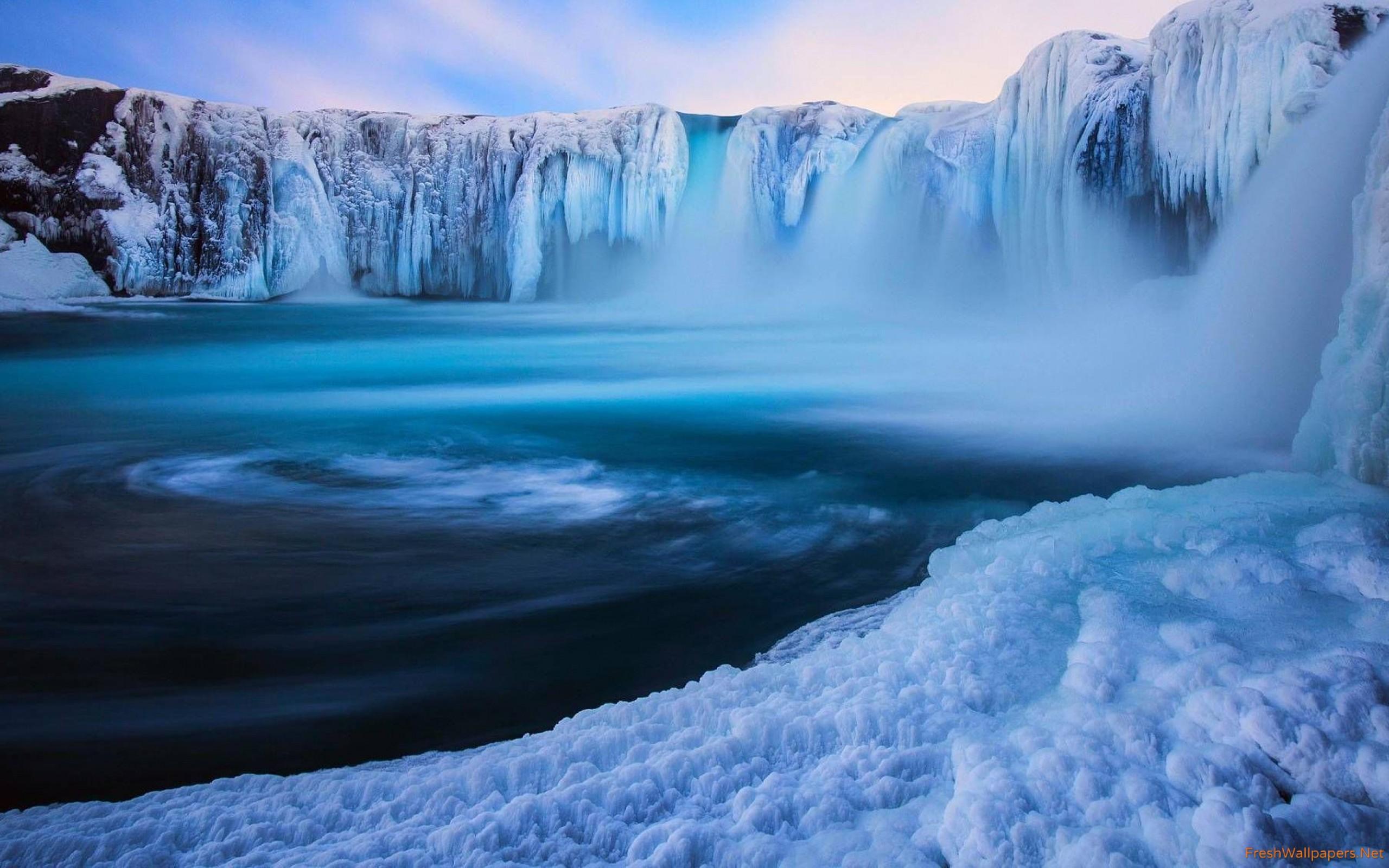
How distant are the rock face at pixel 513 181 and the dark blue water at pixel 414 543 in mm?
3439

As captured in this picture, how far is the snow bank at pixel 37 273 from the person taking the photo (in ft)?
43.2

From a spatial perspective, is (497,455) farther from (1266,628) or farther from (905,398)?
(1266,628)

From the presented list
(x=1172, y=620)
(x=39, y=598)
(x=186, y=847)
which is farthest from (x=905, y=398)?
(x=186, y=847)

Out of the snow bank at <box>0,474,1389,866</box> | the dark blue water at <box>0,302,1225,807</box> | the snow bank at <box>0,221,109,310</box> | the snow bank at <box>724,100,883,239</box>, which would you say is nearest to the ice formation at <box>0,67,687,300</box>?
the snow bank at <box>0,221,109,310</box>

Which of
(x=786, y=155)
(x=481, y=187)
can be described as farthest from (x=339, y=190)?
(x=786, y=155)

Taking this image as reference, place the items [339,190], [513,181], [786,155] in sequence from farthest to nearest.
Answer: [786,155], [339,190], [513,181]

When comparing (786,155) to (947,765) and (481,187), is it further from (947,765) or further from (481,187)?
(947,765)

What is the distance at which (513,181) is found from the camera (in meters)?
15.2

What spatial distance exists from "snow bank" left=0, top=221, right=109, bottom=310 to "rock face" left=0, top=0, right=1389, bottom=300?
20 centimetres

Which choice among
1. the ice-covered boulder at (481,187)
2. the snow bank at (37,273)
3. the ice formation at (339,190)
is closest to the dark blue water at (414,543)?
the snow bank at (37,273)

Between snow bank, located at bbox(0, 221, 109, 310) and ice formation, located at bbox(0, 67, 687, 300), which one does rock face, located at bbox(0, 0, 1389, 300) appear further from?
snow bank, located at bbox(0, 221, 109, 310)

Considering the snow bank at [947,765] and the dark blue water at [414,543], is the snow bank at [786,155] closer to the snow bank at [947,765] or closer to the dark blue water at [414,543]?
the dark blue water at [414,543]

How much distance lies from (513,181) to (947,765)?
14.7 m

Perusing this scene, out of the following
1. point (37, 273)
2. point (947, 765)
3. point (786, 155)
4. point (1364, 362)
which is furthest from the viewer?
point (786, 155)
